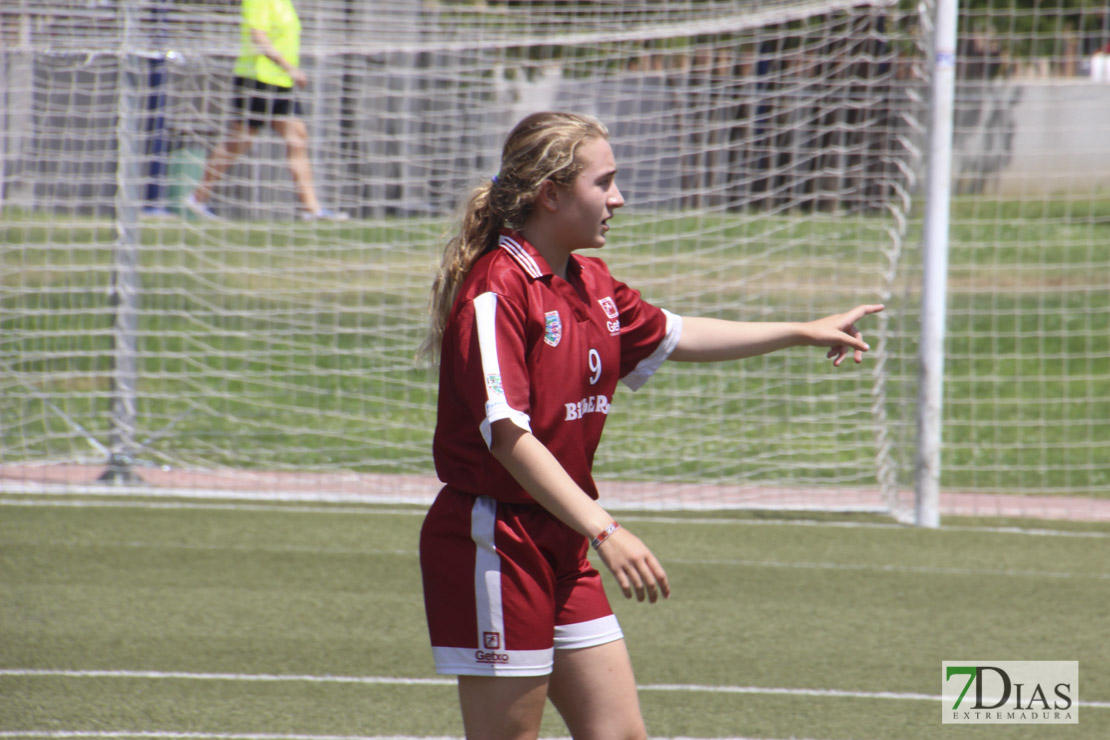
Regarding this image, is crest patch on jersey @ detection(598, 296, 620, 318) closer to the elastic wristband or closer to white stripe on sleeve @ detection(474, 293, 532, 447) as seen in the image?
white stripe on sleeve @ detection(474, 293, 532, 447)

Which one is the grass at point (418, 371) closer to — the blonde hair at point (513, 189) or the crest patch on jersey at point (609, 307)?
the crest patch on jersey at point (609, 307)

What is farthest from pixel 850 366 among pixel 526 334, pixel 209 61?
pixel 526 334

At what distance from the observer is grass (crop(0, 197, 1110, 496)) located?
7.79 m

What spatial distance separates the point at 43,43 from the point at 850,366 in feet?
19.9

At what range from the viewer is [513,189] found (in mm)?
2615

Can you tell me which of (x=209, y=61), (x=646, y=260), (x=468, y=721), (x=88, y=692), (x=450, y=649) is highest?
(x=209, y=61)

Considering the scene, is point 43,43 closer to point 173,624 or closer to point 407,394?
point 407,394

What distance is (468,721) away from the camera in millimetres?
2480

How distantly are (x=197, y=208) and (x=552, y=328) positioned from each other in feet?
21.9

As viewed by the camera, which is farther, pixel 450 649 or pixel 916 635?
pixel 916 635

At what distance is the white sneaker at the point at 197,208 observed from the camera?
852cm

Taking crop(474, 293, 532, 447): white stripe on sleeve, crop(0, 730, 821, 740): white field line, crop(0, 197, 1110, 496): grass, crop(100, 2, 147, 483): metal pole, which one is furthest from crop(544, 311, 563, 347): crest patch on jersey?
crop(100, 2, 147, 483): metal pole

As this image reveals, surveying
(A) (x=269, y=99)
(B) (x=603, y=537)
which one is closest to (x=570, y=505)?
(B) (x=603, y=537)

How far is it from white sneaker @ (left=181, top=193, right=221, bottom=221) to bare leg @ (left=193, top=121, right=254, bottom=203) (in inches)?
1.7
